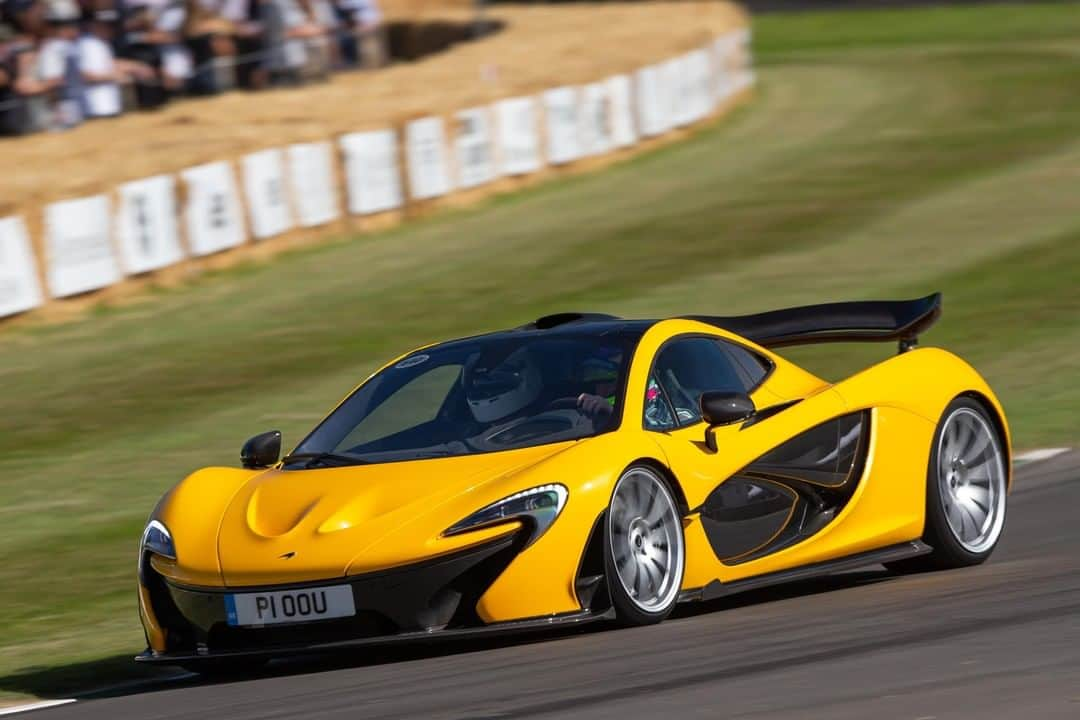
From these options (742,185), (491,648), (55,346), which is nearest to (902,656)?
(491,648)

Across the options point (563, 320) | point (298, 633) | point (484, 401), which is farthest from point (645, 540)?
point (563, 320)

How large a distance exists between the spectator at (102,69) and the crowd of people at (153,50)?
10 millimetres

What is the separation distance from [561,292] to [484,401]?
993 centimetres

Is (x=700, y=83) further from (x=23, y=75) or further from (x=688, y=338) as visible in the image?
(x=688, y=338)

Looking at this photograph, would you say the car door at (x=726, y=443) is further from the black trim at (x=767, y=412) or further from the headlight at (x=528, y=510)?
the headlight at (x=528, y=510)

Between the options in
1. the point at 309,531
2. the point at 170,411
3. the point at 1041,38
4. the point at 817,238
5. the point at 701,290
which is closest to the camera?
the point at 309,531

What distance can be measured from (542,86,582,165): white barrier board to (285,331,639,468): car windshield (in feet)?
53.3

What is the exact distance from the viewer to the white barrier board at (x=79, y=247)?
1684 cm

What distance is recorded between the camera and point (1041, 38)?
37.3 metres

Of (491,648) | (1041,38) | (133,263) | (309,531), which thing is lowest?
(1041,38)

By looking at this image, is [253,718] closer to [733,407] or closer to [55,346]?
[733,407]

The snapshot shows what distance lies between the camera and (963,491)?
8.84 metres

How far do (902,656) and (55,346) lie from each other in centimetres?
1101

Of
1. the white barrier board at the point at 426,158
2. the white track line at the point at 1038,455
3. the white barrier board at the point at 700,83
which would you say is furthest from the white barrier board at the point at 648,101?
the white track line at the point at 1038,455
